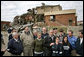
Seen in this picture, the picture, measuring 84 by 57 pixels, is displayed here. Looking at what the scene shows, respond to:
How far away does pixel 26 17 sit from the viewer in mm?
30016

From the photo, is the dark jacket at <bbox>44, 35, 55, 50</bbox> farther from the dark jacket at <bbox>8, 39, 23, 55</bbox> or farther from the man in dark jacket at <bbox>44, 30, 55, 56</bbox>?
the dark jacket at <bbox>8, 39, 23, 55</bbox>

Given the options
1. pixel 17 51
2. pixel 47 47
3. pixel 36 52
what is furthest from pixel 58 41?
pixel 17 51

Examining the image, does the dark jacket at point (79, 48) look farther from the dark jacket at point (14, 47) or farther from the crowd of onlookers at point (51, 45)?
the dark jacket at point (14, 47)

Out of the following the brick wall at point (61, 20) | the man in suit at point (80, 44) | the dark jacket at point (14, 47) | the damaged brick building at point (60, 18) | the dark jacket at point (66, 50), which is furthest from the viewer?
the brick wall at point (61, 20)

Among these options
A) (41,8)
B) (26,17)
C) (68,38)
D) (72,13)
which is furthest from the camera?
(41,8)

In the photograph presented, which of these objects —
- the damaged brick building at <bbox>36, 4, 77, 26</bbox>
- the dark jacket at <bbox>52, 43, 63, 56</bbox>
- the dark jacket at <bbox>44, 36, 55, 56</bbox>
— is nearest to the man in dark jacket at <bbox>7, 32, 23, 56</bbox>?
the dark jacket at <bbox>44, 36, 55, 56</bbox>

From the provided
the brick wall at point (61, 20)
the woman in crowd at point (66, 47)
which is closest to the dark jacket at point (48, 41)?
the woman in crowd at point (66, 47)

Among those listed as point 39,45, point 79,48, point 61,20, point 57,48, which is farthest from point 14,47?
point 61,20

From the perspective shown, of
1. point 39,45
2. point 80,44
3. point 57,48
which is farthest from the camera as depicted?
point 39,45

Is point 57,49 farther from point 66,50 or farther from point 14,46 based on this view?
point 14,46

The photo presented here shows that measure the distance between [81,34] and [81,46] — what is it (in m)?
0.44

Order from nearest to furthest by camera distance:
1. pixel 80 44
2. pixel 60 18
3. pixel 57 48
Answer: pixel 57 48, pixel 80 44, pixel 60 18

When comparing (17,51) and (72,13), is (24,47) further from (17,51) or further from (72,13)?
(72,13)

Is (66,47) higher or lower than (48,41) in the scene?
lower
